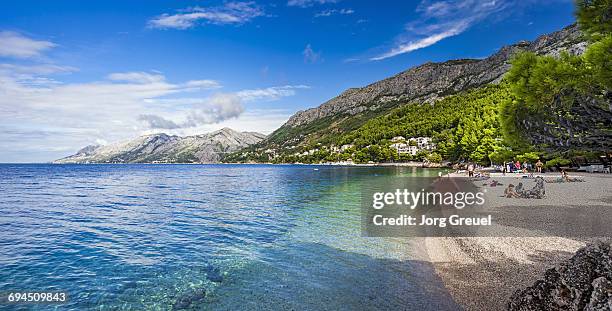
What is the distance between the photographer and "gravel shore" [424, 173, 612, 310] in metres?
10.3

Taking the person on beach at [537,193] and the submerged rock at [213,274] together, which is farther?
the person on beach at [537,193]

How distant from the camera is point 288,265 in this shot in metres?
14.4

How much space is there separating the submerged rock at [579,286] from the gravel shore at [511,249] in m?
2.44

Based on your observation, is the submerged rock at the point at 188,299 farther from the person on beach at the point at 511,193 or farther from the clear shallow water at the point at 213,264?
the person on beach at the point at 511,193

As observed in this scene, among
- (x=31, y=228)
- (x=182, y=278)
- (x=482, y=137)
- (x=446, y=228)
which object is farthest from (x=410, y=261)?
(x=482, y=137)

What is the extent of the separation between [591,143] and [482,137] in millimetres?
86942

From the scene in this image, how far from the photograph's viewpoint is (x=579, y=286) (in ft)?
20.5

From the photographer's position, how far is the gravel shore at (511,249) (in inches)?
407

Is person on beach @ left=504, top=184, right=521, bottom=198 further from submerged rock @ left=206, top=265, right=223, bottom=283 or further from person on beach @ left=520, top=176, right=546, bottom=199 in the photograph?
submerged rock @ left=206, top=265, right=223, bottom=283

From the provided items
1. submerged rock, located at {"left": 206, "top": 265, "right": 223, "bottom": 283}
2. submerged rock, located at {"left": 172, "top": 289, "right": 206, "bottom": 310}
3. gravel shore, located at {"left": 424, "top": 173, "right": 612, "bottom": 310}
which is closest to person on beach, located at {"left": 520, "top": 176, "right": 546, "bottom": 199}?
gravel shore, located at {"left": 424, "top": 173, "right": 612, "bottom": 310}

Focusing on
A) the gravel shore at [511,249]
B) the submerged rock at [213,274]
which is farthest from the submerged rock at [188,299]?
the gravel shore at [511,249]

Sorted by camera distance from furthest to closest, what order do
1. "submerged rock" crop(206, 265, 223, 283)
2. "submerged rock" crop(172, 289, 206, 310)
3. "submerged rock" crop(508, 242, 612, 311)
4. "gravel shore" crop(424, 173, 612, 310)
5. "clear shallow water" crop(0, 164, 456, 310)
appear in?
"submerged rock" crop(206, 265, 223, 283) < "clear shallow water" crop(0, 164, 456, 310) < "submerged rock" crop(172, 289, 206, 310) < "gravel shore" crop(424, 173, 612, 310) < "submerged rock" crop(508, 242, 612, 311)

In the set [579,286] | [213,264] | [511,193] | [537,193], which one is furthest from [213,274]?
[537,193]

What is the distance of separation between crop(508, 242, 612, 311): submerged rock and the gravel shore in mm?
2437
